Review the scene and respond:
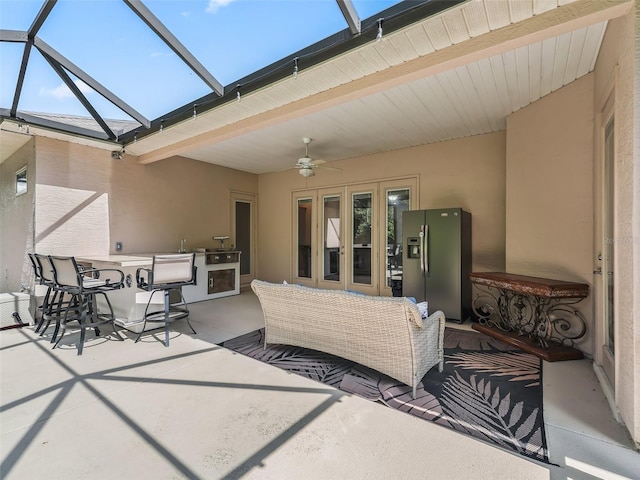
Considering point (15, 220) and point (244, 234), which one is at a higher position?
point (15, 220)

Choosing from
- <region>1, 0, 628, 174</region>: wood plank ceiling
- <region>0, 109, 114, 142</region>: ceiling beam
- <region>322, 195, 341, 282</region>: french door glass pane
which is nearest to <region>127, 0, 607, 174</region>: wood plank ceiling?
<region>1, 0, 628, 174</region>: wood plank ceiling

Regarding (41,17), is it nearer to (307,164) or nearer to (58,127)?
(58,127)

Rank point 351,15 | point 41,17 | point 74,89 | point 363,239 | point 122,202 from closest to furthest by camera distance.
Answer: point 351,15
point 41,17
point 74,89
point 122,202
point 363,239

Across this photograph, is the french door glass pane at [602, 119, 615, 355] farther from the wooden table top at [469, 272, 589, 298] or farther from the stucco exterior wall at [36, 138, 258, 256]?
the stucco exterior wall at [36, 138, 258, 256]

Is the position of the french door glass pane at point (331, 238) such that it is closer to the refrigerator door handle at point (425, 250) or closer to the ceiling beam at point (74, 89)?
the refrigerator door handle at point (425, 250)

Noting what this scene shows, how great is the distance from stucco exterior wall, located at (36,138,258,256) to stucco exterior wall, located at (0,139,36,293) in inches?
9.9

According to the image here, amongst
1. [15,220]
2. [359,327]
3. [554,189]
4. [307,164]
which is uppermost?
[307,164]

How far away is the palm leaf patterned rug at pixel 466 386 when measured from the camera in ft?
6.23

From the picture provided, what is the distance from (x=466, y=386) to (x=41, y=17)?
16.4 ft

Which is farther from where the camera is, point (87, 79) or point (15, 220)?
point (15, 220)

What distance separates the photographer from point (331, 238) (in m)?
6.45

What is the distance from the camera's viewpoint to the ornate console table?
2.95m

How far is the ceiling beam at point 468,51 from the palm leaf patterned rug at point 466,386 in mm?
2621

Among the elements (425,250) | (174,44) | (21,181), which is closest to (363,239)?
(425,250)
